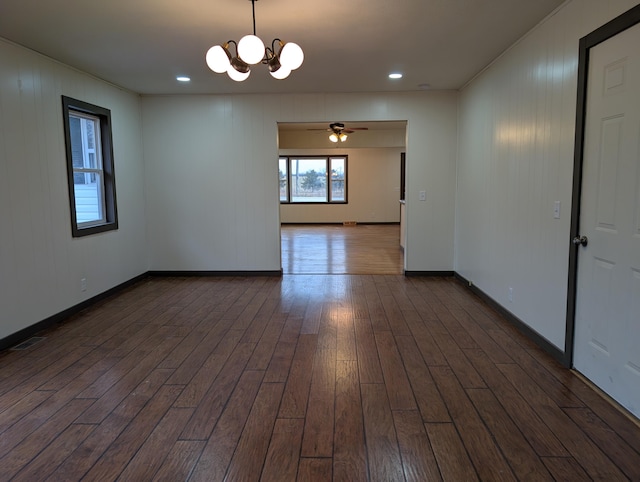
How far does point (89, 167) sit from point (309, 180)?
29.4 ft

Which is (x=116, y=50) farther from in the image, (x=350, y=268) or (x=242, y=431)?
(x=350, y=268)

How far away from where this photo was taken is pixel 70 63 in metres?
4.30

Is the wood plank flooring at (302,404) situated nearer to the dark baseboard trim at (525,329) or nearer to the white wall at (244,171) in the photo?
the dark baseboard trim at (525,329)

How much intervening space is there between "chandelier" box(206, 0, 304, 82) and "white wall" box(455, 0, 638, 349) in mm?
1881

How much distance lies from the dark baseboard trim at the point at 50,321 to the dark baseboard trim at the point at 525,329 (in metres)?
4.33

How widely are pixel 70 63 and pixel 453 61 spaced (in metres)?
3.90

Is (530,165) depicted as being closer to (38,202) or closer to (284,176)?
(38,202)

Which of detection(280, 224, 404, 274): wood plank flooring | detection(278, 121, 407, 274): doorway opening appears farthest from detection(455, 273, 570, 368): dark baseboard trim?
detection(278, 121, 407, 274): doorway opening

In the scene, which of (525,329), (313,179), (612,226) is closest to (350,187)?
(313,179)

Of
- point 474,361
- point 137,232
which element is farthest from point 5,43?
point 474,361

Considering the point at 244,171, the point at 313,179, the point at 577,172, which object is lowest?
the point at 577,172

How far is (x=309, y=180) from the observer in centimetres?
1357

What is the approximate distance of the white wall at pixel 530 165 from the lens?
299 cm

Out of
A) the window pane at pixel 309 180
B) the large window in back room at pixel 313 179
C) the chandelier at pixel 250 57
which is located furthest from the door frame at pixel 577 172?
the window pane at pixel 309 180
